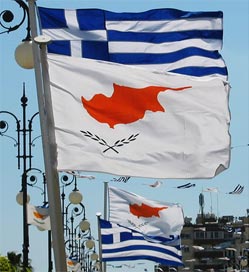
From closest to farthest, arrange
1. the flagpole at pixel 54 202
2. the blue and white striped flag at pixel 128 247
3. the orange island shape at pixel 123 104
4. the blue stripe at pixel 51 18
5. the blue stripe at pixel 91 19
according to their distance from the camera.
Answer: the flagpole at pixel 54 202, the orange island shape at pixel 123 104, the blue stripe at pixel 51 18, the blue stripe at pixel 91 19, the blue and white striped flag at pixel 128 247

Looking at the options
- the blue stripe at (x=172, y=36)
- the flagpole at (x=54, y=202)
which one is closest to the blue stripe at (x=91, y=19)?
the blue stripe at (x=172, y=36)

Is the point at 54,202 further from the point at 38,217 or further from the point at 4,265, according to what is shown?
the point at 4,265

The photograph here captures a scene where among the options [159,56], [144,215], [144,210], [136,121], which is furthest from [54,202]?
[144,215]

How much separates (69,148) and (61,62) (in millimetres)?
1052

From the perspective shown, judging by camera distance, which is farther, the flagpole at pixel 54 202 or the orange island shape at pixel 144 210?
the orange island shape at pixel 144 210

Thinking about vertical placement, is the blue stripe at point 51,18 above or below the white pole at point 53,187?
above

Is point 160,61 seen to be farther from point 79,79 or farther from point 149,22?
point 79,79

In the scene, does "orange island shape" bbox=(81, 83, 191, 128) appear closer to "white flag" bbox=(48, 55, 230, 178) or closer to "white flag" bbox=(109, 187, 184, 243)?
"white flag" bbox=(48, 55, 230, 178)

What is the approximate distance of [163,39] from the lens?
1326 cm

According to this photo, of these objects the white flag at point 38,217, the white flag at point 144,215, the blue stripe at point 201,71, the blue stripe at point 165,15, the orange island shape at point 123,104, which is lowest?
the white flag at point 144,215

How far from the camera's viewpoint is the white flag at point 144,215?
27.2 meters

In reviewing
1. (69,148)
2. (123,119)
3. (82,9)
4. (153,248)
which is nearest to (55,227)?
(69,148)

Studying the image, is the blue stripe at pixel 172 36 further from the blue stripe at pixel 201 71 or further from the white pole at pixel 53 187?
the white pole at pixel 53 187

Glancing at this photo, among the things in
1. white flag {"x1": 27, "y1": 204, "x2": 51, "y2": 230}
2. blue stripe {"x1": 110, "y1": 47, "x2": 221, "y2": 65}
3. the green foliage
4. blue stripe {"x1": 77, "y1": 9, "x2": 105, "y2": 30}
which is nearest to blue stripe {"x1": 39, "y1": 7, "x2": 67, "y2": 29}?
blue stripe {"x1": 77, "y1": 9, "x2": 105, "y2": 30}
